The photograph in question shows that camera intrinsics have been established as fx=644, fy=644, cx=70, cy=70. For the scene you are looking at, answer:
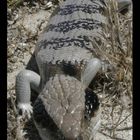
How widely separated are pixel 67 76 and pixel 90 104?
16.6 inches

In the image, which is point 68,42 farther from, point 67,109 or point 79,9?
point 67,109

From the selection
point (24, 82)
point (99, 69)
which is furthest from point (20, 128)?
point (99, 69)

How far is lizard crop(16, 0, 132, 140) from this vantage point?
4.16 meters

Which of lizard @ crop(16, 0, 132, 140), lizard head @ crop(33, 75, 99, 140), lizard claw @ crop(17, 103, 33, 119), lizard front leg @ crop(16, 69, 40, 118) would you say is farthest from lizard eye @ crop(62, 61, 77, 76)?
lizard claw @ crop(17, 103, 33, 119)

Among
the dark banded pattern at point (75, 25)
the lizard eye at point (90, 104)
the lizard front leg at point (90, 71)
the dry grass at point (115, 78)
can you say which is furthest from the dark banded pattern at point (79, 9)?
the lizard eye at point (90, 104)

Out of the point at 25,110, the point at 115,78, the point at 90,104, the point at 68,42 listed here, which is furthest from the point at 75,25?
the point at 90,104

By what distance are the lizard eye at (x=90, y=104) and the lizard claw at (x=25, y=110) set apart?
1.92 feet

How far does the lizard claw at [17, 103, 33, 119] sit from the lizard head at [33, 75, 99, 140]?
37cm

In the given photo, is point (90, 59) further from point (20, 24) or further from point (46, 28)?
point (20, 24)

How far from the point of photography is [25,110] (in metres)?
4.87

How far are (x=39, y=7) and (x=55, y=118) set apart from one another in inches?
82.8

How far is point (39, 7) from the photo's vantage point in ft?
19.8

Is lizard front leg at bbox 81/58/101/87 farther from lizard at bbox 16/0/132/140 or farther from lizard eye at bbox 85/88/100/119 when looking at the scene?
lizard eye at bbox 85/88/100/119

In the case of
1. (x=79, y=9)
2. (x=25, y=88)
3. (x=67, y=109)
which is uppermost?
(x=79, y=9)
